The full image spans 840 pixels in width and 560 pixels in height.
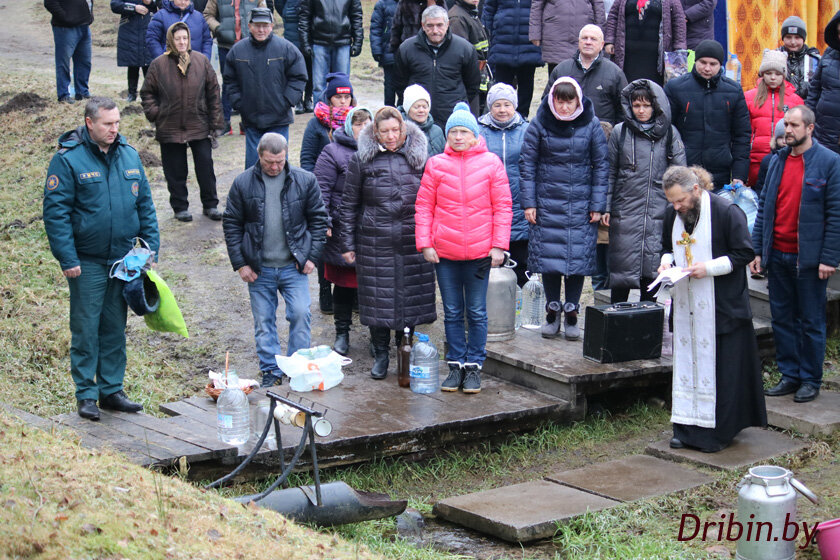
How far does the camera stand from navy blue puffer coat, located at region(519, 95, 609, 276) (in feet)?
28.0

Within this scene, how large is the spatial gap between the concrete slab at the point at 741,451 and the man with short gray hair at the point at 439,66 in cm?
454

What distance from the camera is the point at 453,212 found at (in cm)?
788

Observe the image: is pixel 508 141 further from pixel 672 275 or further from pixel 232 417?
pixel 232 417

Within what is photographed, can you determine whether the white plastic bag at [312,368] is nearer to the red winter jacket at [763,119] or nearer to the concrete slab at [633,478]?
the concrete slab at [633,478]

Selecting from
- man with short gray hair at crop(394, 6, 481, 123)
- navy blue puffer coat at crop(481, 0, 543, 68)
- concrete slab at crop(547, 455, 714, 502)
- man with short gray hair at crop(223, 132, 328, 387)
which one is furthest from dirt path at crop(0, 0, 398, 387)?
navy blue puffer coat at crop(481, 0, 543, 68)

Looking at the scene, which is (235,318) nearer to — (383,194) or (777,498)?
(383,194)

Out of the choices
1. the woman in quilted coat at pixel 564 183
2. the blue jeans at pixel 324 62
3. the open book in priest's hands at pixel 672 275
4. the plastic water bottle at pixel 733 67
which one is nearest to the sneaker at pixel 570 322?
the woman in quilted coat at pixel 564 183

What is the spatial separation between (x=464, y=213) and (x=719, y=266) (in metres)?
1.85

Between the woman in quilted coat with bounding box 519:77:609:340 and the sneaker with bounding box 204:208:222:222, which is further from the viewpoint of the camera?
the sneaker with bounding box 204:208:222:222

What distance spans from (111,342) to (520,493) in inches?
116

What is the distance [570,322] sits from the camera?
9.06 metres

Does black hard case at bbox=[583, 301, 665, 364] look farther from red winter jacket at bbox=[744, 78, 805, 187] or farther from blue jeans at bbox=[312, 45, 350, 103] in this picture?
blue jeans at bbox=[312, 45, 350, 103]

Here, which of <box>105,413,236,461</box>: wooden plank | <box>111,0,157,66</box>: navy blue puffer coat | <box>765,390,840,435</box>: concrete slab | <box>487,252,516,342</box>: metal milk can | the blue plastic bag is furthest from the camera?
<box>111,0,157,66</box>: navy blue puffer coat

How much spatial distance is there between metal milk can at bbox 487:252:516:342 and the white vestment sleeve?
2191 millimetres
